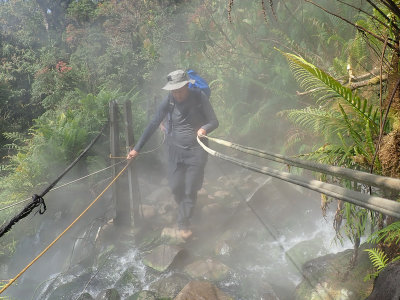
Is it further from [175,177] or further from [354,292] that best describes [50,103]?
[354,292]

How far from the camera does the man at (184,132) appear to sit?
4199 millimetres

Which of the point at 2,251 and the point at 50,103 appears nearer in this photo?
the point at 2,251

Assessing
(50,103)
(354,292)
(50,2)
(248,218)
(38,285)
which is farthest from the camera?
(50,2)

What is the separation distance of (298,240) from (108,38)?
15.2 m

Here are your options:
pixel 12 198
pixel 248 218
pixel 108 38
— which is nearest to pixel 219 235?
pixel 248 218

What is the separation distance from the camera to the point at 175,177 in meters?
4.68

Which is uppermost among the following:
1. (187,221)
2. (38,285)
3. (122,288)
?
(187,221)

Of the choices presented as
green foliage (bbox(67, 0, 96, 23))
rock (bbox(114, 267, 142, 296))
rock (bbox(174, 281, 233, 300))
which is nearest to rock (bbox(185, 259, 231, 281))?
rock (bbox(174, 281, 233, 300))

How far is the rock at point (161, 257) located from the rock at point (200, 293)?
918mm

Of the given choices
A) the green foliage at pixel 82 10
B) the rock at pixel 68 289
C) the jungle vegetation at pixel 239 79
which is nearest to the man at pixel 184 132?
the jungle vegetation at pixel 239 79

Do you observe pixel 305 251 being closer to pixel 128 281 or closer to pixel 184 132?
pixel 184 132

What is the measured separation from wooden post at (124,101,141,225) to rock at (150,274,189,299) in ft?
4.69

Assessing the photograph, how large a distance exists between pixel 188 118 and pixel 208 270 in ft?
7.46

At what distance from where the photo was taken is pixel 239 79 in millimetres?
7172
